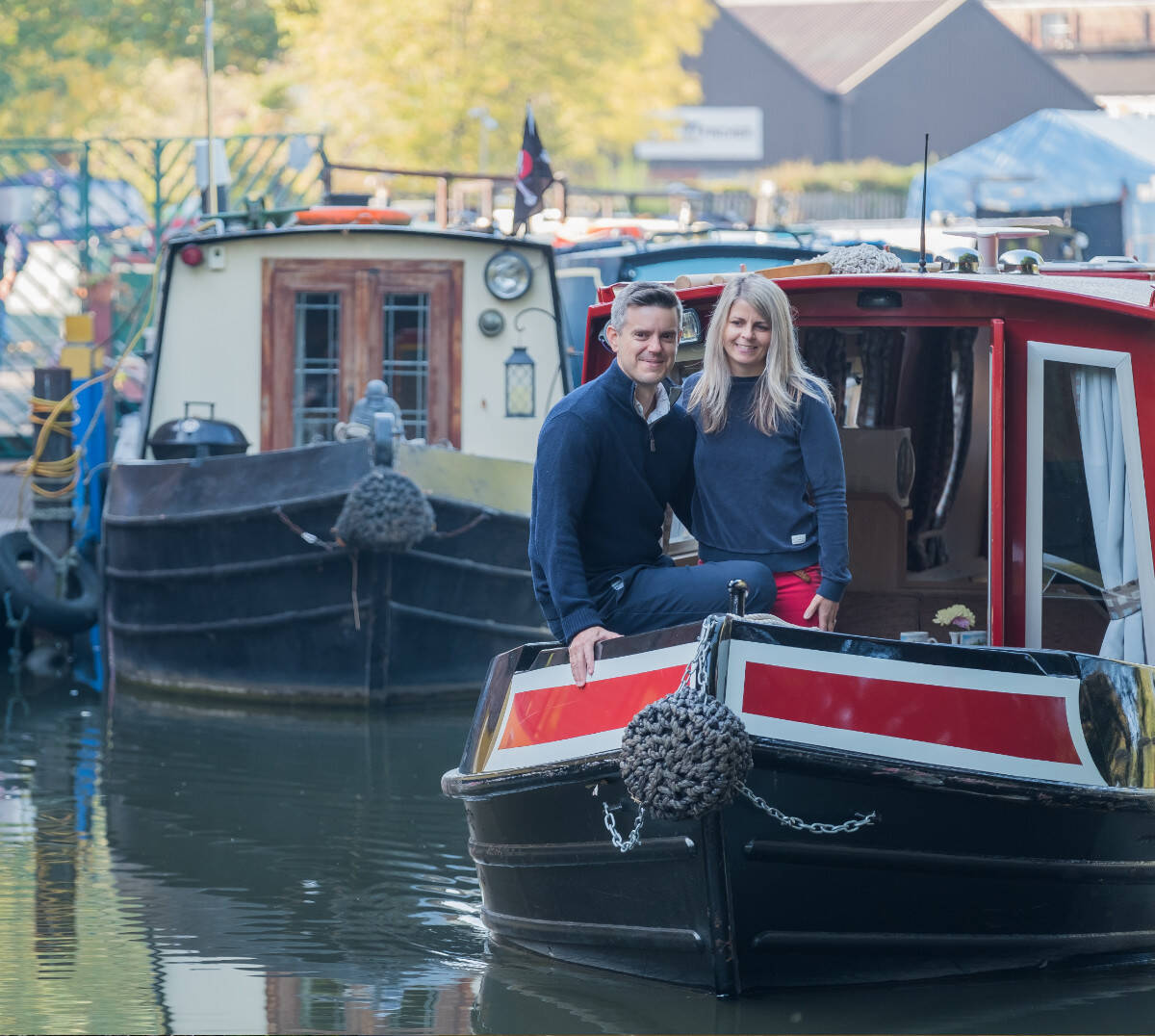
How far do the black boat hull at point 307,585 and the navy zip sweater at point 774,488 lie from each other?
5451 millimetres

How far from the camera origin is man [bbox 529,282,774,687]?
5195 millimetres

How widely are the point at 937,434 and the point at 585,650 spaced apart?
3785 millimetres

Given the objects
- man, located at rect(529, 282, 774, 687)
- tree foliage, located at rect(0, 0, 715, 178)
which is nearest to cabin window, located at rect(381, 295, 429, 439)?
man, located at rect(529, 282, 774, 687)

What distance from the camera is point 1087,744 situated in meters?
5.50

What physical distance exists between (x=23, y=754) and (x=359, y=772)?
1.80 meters

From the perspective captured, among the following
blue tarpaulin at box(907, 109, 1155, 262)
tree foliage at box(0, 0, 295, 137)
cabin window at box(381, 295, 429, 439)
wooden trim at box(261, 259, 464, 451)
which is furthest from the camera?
tree foliage at box(0, 0, 295, 137)

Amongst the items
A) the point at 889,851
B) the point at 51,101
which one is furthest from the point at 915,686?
the point at 51,101

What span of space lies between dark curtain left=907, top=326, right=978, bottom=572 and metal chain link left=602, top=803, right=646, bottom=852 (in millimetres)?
3423

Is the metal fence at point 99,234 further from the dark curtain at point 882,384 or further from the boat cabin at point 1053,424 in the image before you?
the boat cabin at point 1053,424

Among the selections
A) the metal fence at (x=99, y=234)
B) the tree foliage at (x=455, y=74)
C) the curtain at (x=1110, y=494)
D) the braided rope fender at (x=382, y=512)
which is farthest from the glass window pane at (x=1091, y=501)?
the tree foliage at (x=455, y=74)

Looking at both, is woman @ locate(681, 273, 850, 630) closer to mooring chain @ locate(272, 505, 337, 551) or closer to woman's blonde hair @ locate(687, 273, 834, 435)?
woman's blonde hair @ locate(687, 273, 834, 435)

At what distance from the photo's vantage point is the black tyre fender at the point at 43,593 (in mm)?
12836

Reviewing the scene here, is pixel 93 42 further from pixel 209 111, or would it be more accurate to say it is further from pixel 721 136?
pixel 721 136

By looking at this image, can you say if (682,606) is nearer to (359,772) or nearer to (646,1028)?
(646,1028)
